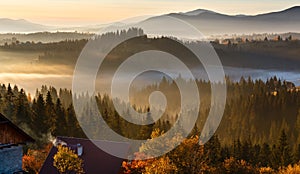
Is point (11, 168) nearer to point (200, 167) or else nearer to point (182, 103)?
point (200, 167)

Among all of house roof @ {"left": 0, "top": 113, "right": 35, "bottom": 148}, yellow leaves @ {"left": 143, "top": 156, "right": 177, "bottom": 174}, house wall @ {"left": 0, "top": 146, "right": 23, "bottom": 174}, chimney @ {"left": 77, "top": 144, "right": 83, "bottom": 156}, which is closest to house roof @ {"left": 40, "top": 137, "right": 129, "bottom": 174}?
chimney @ {"left": 77, "top": 144, "right": 83, "bottom": 156}

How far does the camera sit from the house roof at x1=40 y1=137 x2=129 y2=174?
47.5m

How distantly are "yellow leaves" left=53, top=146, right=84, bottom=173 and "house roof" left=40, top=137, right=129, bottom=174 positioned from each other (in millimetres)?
1147

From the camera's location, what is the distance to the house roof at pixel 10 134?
1102 inches

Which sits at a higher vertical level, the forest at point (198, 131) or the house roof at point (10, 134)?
the house roof at point (10, 134)

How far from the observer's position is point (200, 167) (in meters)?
55.0

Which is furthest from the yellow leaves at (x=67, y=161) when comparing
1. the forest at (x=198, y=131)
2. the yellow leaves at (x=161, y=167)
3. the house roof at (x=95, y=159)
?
the yellow leaves at (x=161, y=167)

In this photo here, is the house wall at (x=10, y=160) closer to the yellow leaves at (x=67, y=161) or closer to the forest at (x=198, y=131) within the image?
the yellow leaves at (x=67, y=161)

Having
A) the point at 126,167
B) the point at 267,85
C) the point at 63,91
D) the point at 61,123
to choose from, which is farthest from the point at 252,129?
the point at 126,167

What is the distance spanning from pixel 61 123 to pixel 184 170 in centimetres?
3242

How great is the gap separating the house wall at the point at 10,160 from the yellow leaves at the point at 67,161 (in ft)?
54.8

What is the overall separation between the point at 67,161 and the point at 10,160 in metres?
17.2

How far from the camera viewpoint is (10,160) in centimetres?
2861

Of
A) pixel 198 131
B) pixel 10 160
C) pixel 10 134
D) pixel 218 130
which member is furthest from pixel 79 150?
pixel 218 130
